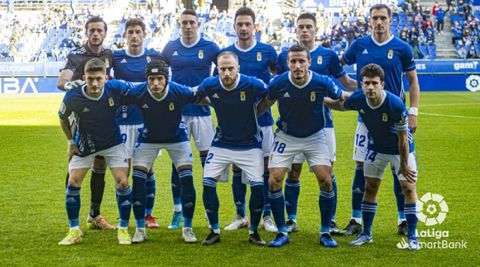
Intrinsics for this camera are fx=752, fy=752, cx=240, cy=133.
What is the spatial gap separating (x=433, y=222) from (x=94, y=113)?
13.0ft

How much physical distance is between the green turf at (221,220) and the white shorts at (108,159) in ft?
2.60

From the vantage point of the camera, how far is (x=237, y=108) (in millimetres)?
7812

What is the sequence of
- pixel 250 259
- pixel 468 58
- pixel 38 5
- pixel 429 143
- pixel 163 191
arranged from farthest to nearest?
pixel 38 5 → pixel 468 58 → pixel 429 143 → pixel 163 191 → pixel 250 259

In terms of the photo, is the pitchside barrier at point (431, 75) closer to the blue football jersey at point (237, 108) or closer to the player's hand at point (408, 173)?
the blue football jersey at point (237, 108)

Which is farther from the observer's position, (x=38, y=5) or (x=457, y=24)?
(x=38, y=5)

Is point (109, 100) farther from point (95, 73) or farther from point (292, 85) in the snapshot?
point (292, 85)

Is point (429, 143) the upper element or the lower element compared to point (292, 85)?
lower

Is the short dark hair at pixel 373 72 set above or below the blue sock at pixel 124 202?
above

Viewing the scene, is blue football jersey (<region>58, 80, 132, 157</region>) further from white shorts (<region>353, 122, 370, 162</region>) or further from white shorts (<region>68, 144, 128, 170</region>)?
white shorts (<region>353, 122, 370, 162</region>)

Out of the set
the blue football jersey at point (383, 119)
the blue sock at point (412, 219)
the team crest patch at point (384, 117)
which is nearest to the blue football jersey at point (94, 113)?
the blue football jersey at point (383, 119)

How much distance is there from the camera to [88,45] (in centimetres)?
859

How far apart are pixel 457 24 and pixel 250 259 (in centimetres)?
3689

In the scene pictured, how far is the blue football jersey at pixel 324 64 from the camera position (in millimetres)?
8469

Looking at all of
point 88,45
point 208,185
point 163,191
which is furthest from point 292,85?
point 163,191
